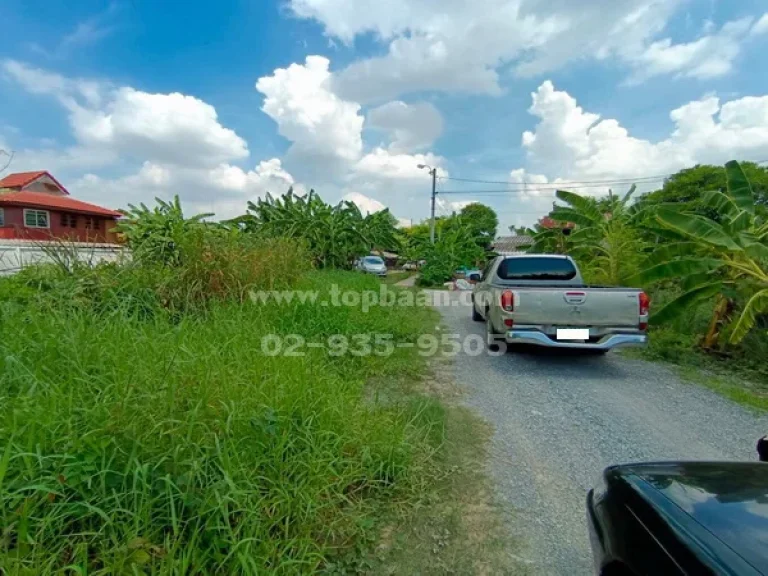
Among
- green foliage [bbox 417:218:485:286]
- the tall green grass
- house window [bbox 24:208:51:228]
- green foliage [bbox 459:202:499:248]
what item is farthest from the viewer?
green foliage [bbox 459:202:499:248]

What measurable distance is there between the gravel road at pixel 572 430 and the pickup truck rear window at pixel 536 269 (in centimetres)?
170

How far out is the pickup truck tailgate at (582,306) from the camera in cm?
491

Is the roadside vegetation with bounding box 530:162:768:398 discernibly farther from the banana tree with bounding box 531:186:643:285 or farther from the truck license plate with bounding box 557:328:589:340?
the truck license plate with bounding box 557:328:589:340

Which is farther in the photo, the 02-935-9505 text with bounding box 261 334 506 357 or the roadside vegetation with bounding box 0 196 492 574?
the 02-935-9505 text with bounding box 261 334 506 357

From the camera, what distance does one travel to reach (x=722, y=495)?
137cm

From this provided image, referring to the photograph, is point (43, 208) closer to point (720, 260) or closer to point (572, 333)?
point (572, 333)

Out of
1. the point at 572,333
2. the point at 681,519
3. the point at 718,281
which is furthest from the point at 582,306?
the point at 681,519

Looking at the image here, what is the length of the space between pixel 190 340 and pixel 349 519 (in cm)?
226

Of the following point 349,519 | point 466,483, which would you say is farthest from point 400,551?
point 466,483

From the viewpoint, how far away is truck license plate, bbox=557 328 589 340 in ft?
16.4

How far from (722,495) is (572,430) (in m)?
2.36

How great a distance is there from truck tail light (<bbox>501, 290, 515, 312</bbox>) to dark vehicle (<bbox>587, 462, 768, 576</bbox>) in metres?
3.42

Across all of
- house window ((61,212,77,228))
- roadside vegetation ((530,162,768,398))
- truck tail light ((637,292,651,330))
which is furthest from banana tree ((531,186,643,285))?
house window ((61,212,77,228))

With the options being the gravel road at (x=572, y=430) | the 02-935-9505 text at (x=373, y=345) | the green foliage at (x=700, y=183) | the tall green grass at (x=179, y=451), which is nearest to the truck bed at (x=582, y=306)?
the gravel road at (x=572, y=430)
